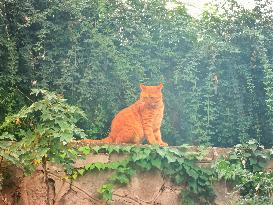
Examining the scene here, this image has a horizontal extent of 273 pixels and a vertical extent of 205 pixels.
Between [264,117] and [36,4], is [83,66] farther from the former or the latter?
[264,117]

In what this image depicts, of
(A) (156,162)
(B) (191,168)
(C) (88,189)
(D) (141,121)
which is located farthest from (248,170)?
(C) (88,189)

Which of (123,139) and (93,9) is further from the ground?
(93,9)

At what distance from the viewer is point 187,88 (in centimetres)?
657

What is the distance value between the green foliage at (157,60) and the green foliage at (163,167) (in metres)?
0.85

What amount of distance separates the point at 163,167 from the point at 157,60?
1789 mm

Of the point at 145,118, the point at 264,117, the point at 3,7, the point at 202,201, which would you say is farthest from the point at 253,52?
the point at 3,7

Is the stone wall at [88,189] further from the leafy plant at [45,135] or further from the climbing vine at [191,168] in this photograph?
the leafy plant at [45,135]

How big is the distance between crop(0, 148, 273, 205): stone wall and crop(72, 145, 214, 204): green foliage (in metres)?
0.07

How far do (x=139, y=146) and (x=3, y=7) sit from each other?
98.8 inches

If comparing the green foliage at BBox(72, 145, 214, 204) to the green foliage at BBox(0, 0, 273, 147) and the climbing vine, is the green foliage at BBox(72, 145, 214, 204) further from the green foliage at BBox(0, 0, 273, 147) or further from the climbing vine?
the green foliage at BBox(0, 0, 273, 147)

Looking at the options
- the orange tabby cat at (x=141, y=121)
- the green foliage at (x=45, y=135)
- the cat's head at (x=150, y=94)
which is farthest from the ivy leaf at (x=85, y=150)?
the cat's head at (x=150, y=94)

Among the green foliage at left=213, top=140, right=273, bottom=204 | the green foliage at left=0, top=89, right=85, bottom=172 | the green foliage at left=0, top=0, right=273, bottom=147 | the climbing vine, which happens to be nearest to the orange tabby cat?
the climbing vine

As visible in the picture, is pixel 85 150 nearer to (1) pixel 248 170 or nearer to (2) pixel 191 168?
(2) pixel 191 168

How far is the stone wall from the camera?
17.0 ft
